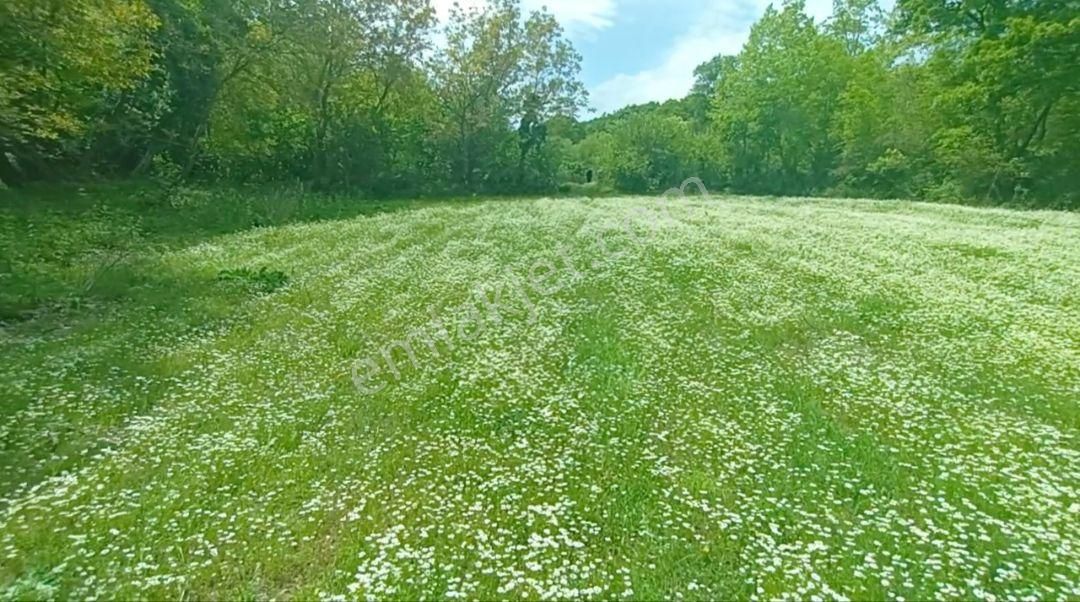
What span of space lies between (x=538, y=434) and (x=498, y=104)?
1935 inches

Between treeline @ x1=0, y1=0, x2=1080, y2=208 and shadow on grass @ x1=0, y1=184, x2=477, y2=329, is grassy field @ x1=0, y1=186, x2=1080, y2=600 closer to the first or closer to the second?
shadow on grass @ x1=0, y1=184, x2=477, y2=329

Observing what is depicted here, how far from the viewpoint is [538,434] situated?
20.5 feet

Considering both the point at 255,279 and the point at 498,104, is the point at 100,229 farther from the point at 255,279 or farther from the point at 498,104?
the point at 498,104

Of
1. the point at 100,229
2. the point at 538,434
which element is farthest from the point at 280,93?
the point at 538,434

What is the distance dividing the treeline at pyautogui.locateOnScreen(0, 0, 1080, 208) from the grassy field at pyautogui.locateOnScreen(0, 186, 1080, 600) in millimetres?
6987

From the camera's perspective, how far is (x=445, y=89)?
49250 mm

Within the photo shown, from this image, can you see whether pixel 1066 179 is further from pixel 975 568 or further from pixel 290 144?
pixel 290 144

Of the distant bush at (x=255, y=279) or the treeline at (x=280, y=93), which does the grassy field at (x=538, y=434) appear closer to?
the distant bush at (x=255, y=279)

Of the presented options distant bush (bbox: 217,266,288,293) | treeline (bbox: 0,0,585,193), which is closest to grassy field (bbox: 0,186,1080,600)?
distant bush (bbox: 217,266,288,293)

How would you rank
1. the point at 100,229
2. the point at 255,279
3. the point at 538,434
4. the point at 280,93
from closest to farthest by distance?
the point at 538,434
the point at 255,279
the point at 100,229
the point at 280,93

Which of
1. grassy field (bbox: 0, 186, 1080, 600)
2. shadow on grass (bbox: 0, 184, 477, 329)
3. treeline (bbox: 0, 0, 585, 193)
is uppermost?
treeline (bbox: 0, 0, 585, 193)

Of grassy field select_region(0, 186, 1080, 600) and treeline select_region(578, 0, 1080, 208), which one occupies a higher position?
treeline select_region(578, 0, 1080, 208)

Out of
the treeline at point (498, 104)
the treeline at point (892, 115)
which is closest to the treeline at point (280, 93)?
the treeline at point (498, 104)

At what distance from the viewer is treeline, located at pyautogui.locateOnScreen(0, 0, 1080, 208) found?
20.5 m
